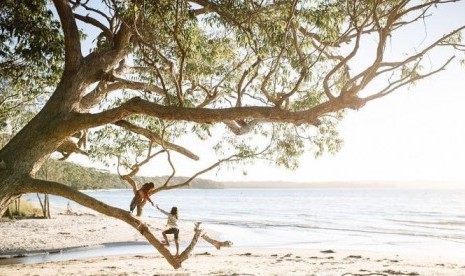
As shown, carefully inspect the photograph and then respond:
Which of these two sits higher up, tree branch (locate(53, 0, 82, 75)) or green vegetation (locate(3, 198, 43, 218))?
tree branch (locate(53, 0, 82, 75))

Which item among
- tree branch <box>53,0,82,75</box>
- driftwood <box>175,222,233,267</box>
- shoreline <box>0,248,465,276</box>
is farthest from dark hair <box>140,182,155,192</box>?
shoreline <box>0,248,465,276</box>

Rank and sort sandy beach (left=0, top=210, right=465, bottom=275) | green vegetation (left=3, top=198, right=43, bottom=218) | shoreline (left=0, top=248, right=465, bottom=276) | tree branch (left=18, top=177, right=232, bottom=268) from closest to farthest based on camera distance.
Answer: tree branch (left=18, top=177, right=232, bottom=268) → shoreline (left=0, top=248, right=465, bottom=276) → sandy beach (left=0, top=210, right=465, bottom=275) → green vegetation (left=3, top=198, right=43, bottom=218)

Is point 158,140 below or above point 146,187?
above

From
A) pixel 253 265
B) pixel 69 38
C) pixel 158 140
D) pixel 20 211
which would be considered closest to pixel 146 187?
pixel 158 140

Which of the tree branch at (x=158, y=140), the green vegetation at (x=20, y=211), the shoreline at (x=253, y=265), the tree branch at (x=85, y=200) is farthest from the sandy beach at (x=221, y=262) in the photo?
the green vegetation at (x=20, y=211)

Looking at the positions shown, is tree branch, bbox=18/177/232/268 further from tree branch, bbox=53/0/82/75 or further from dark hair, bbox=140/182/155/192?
tree branch, bbox=53/0/82/75

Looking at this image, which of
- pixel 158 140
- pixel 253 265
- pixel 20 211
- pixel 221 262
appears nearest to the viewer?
pixel 158 140

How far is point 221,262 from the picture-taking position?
1563cm

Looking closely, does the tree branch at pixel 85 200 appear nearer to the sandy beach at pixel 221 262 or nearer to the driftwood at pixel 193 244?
the driftwood at pixel 193 244

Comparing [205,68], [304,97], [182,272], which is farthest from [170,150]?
[182,272]

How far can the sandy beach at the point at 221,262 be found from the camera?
13477 millimetres

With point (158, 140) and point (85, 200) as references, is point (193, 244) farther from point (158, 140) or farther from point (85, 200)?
point (158, 140)

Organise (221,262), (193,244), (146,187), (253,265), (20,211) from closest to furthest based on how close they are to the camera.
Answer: (193,244) < (146,187) < (253,265) < (221,262) < (20,211)

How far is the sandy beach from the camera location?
13.5 m
